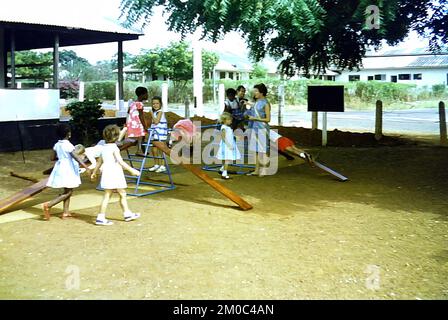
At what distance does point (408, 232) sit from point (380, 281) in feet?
6.18

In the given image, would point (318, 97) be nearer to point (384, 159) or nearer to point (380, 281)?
point (384, 159)

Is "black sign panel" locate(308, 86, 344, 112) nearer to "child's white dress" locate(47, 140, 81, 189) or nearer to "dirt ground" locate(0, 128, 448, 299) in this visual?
"dirt ground" locate(0, 128, 448, 299)

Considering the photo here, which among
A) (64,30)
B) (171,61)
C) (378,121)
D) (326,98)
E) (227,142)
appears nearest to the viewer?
(227,142)

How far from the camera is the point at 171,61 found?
46.8 metres

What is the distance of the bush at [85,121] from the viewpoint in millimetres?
14823

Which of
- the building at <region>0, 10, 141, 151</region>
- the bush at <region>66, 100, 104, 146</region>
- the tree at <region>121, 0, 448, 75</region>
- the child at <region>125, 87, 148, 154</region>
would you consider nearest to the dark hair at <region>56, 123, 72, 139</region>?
the tree at <region>121, 0, 448, 75</region>

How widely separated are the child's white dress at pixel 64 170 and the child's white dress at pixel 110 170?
1.55 feet

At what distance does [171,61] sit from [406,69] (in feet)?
90.5

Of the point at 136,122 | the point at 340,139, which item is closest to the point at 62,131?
the point at 136,122

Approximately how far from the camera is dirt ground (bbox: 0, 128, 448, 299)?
4.39 metres

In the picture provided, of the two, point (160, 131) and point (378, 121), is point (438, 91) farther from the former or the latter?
point (160, 131)

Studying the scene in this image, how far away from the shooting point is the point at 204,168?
35.9 ft

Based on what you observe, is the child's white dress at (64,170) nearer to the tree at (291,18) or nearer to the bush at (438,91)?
the tree at (291,18)

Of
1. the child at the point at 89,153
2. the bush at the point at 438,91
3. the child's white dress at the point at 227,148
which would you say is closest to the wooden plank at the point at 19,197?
the child at the point at 89,153
